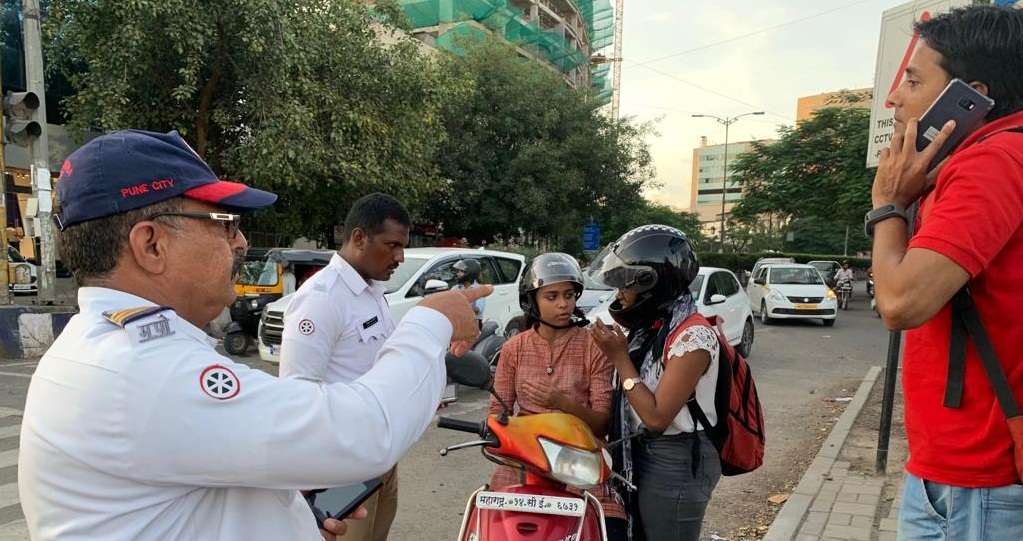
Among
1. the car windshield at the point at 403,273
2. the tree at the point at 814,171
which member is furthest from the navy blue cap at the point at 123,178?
the tree at the point at 814,171

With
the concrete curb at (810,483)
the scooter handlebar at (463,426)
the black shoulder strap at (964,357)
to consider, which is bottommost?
the concrete curb at (810,483)

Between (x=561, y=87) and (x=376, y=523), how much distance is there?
2188 cm

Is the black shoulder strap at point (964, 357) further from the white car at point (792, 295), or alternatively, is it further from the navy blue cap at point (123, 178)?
the white car at point (792, 295)

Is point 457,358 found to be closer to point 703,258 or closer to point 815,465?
point 815,465

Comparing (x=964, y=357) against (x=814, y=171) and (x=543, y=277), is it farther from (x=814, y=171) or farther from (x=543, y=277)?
(x=814, y=171)

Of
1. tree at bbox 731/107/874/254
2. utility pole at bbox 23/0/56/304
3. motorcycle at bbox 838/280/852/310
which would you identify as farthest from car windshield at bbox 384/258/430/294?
motorcycle at bbox 838/280/852/310

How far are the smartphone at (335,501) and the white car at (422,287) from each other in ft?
19.3

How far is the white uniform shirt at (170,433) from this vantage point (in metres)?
0.93

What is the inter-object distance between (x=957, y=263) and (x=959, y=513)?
0.60 m

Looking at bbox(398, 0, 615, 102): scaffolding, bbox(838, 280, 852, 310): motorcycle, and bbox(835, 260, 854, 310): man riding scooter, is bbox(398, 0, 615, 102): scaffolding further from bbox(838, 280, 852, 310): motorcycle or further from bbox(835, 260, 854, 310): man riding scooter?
bbox(838, 280, 852, 310): motorcycle

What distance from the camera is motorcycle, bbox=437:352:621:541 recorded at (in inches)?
77.1

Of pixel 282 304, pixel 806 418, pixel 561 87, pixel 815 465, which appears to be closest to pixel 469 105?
pixel 561 87

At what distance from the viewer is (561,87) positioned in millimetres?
23078

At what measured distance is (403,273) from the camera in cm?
881
